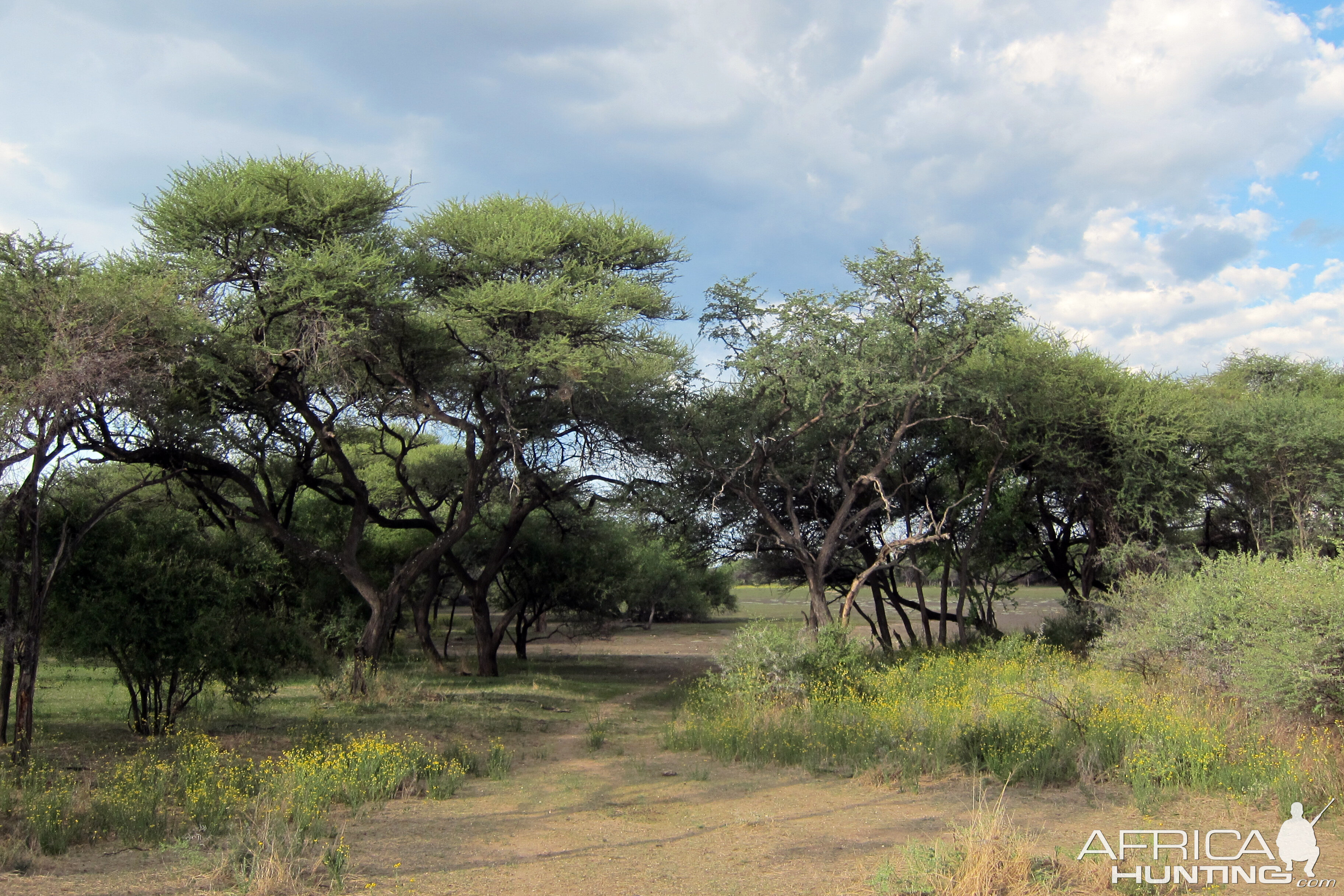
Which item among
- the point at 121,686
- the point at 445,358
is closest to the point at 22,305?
the point at 445,358

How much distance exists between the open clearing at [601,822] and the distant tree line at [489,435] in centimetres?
266

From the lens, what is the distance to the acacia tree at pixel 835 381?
17.1 metres

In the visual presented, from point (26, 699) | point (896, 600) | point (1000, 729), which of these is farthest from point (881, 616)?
point (26, 699)

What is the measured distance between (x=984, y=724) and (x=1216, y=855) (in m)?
3.88

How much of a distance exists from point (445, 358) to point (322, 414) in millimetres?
3121

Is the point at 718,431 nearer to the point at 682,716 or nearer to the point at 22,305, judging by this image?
the point at 682,716

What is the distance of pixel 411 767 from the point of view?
987 cm

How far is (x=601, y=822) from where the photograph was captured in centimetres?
866

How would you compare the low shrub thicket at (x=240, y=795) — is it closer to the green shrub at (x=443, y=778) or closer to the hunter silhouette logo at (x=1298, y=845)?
the green shrub at (x=443, y=778)

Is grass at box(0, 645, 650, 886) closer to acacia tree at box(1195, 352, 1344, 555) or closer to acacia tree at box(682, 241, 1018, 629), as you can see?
acacia tree at box(682, 241, 1018, 629)

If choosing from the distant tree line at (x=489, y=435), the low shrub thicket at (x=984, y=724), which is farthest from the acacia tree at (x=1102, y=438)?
the low shrub thicket at (x=984, y=724)

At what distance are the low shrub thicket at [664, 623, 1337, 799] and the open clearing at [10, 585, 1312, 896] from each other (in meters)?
0.34

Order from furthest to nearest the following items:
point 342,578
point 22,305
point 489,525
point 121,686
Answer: point 489,525
point 342,578
point 121,686
point 22,305

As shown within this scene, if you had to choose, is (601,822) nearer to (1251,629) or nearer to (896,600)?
(1251,629)
